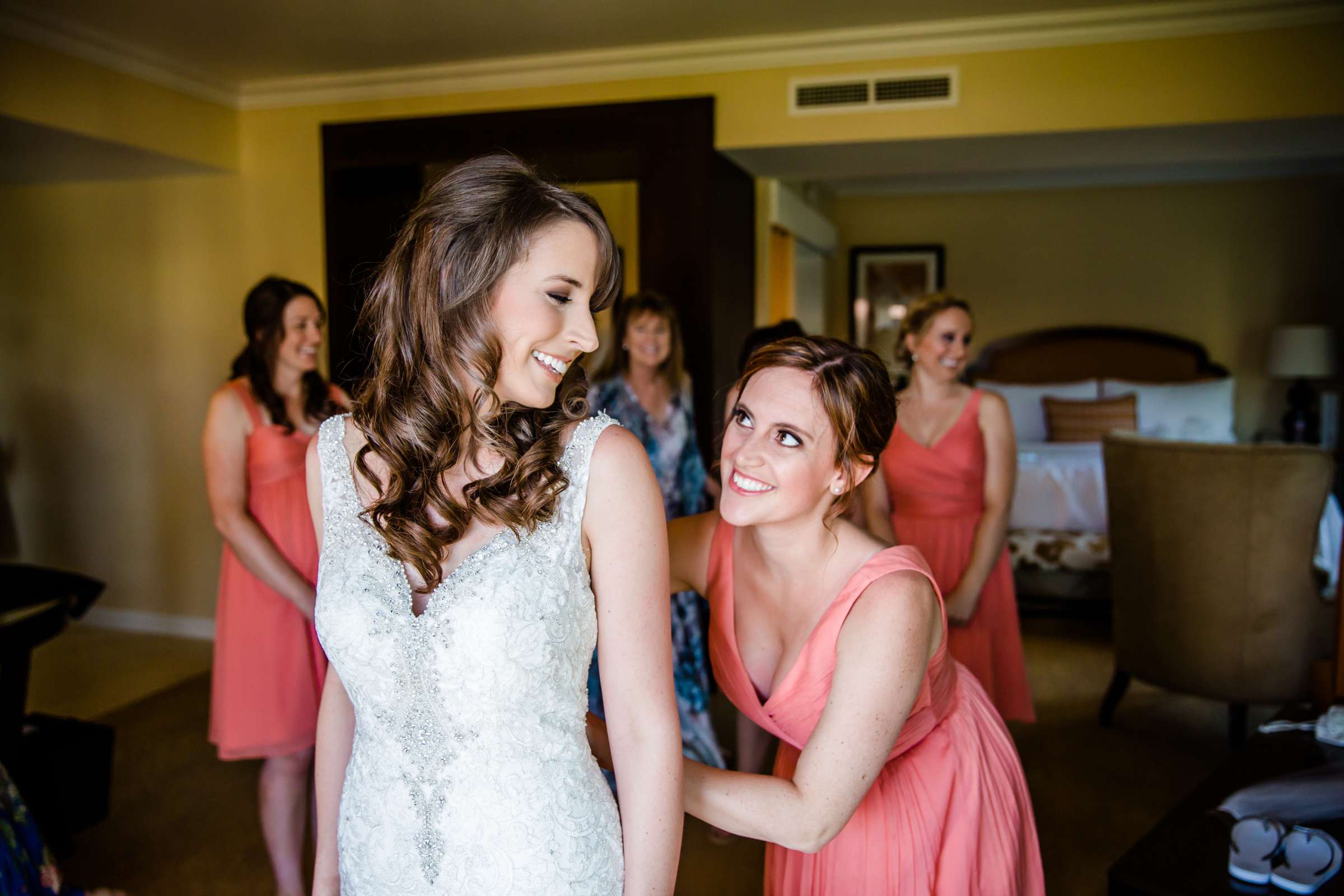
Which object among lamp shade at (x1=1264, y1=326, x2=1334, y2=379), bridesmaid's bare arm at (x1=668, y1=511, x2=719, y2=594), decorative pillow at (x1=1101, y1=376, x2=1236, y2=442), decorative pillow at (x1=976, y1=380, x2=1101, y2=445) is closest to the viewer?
bridesmaid's bare arm at (x1=668, y1=511, x2=719, y2=594)

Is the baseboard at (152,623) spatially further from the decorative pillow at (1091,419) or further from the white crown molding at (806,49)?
the decorative pillow at (1091,419)

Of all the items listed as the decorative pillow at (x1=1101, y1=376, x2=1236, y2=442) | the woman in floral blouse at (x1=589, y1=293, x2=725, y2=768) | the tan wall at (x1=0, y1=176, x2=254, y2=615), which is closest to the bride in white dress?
the woman in floral blouse at (x1=589, y1=293, x2=725, y2=768)

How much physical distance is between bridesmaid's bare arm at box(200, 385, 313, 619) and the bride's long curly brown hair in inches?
51.0

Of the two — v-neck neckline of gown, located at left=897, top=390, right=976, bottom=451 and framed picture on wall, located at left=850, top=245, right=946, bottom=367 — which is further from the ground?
framed picture on wall, located at left=850, top=245, right=946, bottom=367

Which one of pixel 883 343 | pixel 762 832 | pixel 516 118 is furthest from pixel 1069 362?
pixel 762 832

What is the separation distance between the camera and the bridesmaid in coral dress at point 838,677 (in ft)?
4.13

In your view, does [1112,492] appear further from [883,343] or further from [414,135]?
[883,343]

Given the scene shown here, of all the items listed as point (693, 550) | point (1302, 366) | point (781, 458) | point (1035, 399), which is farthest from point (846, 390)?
point (1302, 366)

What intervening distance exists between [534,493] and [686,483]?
2096 millimetres

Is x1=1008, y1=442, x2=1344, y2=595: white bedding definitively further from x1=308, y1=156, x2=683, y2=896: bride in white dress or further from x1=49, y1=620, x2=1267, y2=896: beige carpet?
x1=308, y1=156, x2=683, y2=896: bride in white dress

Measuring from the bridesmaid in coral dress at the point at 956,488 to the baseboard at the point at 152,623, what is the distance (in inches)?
147

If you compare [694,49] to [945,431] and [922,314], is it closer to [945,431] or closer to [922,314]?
[922,314]

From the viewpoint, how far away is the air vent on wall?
149 inches

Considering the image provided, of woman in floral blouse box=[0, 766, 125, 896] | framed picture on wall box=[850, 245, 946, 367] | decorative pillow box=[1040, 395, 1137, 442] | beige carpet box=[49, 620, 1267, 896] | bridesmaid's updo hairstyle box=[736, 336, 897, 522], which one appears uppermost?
framed picture on wall box=[850, 245, 946, 367]
